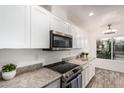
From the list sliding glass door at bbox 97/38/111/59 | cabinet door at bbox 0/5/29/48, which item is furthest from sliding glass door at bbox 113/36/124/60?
cabinet door at bbox 0/5/29/48

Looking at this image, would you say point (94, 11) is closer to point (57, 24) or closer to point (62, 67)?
point (57, 24)

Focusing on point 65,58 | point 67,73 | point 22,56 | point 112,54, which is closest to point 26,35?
point 22,56

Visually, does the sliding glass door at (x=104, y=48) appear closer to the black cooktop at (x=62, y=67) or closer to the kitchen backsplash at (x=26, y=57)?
the black cooktop at (x=62, y=67)

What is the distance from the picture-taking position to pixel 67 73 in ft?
5.82

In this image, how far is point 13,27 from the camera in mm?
1203

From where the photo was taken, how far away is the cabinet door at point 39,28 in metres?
1.49

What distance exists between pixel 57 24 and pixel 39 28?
2.03ft

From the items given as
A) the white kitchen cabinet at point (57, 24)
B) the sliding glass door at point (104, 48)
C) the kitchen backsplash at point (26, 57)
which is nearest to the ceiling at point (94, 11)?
the white kitchen cabinet at point (57, 24)

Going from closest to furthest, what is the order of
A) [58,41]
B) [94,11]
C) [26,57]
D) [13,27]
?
[13,27] → [26,57] → [58,41] → [94,11]

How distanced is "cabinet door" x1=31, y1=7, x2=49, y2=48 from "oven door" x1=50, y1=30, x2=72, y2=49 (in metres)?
0.13

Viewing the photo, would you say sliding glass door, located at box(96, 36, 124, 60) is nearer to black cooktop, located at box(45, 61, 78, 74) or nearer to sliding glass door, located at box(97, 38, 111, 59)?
sliding glass door, located at box(97, 38, 111, 59)

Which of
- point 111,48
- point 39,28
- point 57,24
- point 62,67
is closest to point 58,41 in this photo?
point 57,24

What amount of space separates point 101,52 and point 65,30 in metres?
4.07
